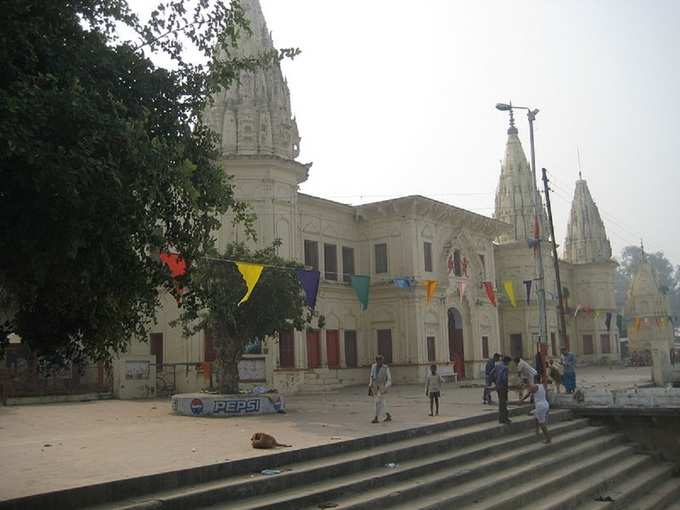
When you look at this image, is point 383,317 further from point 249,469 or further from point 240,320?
point 249,469

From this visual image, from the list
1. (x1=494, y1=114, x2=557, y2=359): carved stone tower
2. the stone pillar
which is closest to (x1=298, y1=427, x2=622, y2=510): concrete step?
the stone pillar

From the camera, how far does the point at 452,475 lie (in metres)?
11.2

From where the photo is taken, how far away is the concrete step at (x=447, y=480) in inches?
375

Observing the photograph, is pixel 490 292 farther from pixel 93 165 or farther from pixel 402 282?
pixel 93 165

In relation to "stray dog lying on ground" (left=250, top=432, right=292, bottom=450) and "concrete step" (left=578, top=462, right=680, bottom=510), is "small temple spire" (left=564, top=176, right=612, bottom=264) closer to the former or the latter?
"concrete step" (left=578, top=462, right=680, bottom=510)

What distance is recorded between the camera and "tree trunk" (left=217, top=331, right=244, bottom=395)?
1852 cm

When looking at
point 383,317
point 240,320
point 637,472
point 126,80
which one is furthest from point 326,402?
point 126,80

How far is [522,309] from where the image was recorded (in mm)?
46906

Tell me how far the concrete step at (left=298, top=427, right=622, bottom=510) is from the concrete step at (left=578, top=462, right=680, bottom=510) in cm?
122

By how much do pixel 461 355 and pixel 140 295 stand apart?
31.9 meters

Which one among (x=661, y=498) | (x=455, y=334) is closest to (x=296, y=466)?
(x=661, y=498)

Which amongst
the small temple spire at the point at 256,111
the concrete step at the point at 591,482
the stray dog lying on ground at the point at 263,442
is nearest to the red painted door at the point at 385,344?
the small temple spire at the point at 256,111

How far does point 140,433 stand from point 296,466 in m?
4.85

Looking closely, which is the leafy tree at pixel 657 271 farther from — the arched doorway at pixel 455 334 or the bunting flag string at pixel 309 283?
the bunting flag string at pixel 309 283
